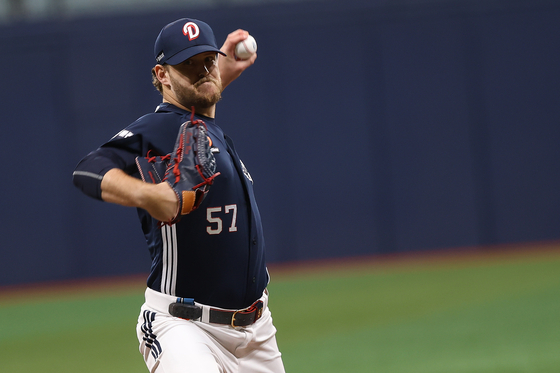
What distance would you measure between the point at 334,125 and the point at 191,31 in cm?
962

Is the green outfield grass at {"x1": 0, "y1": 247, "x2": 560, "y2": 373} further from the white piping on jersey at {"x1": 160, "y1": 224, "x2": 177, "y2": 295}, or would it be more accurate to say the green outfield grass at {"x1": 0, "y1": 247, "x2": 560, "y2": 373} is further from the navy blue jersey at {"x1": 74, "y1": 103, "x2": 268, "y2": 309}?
the white piping on jersey at {"x1": 160, "y1": 224, "x2": 177, "y2": 295}

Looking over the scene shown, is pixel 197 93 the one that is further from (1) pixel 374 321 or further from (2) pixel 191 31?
(1) pixel 374 321

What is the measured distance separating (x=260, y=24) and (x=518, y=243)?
6170 mm

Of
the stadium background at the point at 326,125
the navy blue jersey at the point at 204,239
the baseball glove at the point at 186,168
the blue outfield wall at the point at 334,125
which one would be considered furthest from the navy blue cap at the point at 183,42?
the blue outfield wall at the point at 334,125

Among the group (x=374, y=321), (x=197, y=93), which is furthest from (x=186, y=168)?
(x=374, y=321)

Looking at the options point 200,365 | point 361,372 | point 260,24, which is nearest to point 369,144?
point 260,24

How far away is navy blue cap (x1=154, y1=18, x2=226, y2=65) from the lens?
3127 millimetres

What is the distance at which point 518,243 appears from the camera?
12.5 m

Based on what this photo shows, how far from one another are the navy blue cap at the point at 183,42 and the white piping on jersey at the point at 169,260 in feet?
2.51

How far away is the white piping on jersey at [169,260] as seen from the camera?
10.1ft

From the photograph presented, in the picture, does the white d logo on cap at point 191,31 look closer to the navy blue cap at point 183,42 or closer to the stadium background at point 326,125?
the navy blue cap at point 183,42

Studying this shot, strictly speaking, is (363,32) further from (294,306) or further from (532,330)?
(532,330)

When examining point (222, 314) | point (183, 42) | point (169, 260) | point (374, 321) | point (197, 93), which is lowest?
point (374, 321)

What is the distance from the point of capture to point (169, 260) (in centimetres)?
311
